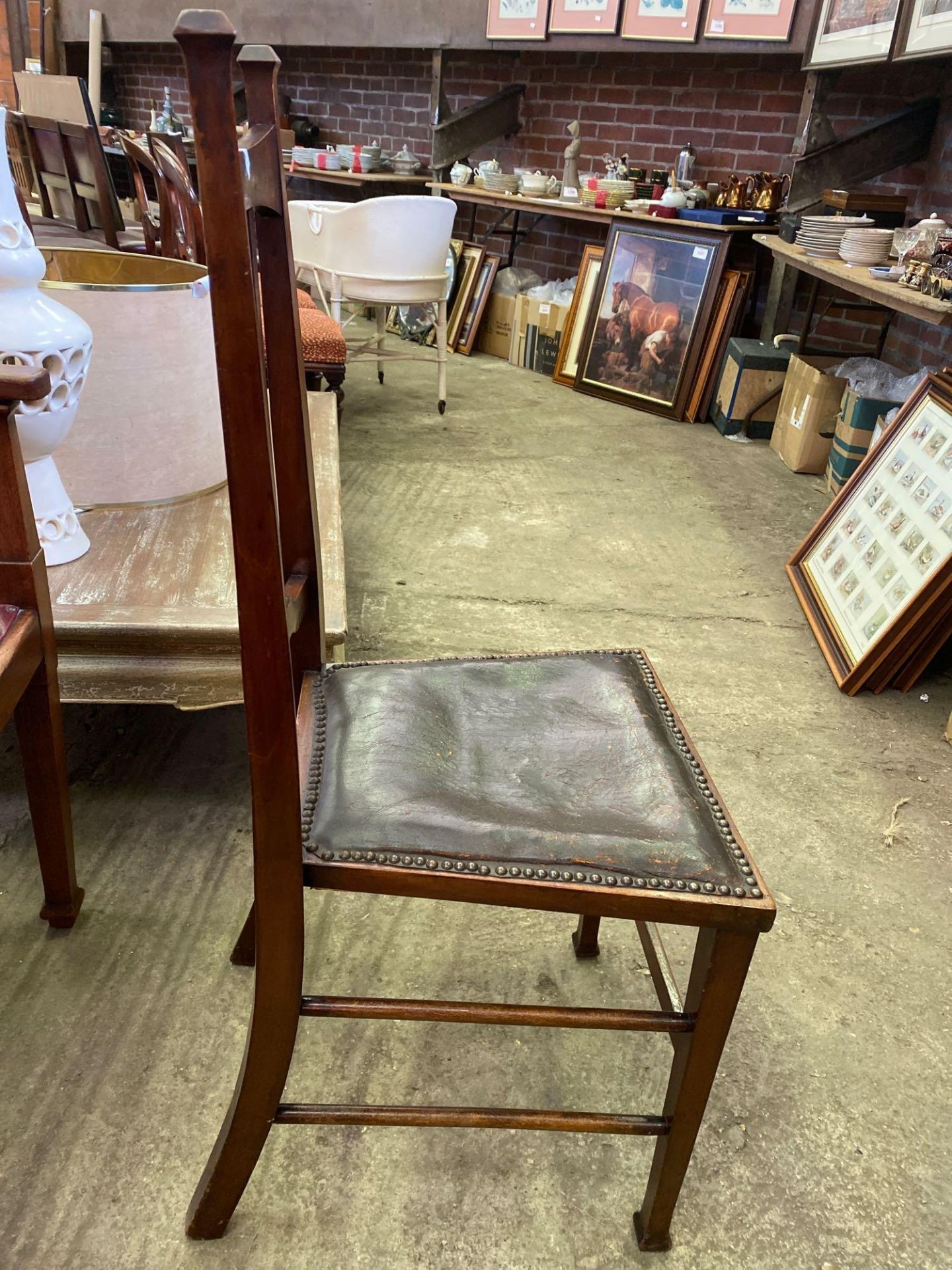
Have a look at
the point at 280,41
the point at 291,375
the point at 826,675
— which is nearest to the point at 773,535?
the point at 826,675

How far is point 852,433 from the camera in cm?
318

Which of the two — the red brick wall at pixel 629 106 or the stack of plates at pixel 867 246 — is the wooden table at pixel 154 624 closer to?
the stack of plates at pixel 867 246

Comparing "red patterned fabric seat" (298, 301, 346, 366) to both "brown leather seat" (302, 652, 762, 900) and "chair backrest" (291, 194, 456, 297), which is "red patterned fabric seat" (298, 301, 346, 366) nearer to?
"chair backrest" (291, 194, 456, 297)

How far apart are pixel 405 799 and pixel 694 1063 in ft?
1.33

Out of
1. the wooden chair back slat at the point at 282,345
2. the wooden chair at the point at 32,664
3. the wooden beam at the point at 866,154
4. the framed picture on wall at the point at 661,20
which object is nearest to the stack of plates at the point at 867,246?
the wooden beam at the point at 866,154

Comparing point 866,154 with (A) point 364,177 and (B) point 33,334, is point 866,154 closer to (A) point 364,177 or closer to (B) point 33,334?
(A) point 364,177

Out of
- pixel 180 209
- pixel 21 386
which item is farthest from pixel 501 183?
pixel 21 386

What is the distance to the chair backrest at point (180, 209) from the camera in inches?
91.1

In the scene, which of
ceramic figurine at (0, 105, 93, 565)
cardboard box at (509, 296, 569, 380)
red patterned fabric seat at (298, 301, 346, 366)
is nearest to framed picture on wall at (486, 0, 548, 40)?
cardboard box at (509, 296, 569, 380)

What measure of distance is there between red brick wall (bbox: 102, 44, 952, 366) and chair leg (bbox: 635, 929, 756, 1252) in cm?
331

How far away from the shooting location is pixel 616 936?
1.51 metres

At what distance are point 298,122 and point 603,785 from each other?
267 inches

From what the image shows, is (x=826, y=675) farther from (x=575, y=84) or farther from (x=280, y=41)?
(x=280, y=41)

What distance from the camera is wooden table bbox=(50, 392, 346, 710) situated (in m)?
1.47
